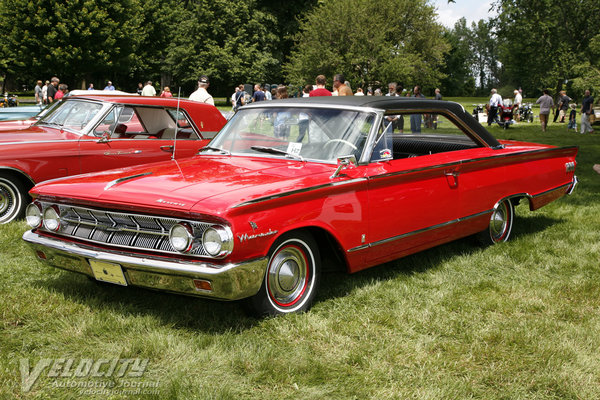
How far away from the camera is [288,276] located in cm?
435

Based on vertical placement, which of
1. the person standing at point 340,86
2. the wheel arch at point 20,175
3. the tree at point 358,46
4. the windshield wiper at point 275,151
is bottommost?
the wheel arch at point 20,175

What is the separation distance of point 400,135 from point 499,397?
9.73ft

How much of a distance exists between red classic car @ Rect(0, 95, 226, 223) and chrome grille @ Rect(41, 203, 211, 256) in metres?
3.34

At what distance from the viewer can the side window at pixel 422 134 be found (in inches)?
211

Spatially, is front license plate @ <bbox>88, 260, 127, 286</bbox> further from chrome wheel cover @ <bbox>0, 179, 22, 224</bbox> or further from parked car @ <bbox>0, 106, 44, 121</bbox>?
parked car @ <bbox>0, 106, 44, 121</bbox>

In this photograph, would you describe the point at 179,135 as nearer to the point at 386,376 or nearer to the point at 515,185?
the point at 515,185

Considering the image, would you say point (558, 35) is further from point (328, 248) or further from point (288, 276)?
point (288, 276)

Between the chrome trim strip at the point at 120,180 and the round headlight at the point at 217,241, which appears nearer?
the round headlight at the point at 217,241

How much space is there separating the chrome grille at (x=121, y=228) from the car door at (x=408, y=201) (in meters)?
1.53

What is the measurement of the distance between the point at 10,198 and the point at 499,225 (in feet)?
18.4

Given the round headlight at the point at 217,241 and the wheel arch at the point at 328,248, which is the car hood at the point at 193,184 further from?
the wheel arch at the point at 328,248

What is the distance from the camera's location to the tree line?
1647 inches

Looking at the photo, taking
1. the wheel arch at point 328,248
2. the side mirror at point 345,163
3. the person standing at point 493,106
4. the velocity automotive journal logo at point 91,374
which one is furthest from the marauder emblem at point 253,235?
the person standing at point 493,106

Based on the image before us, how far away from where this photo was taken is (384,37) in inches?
1674
